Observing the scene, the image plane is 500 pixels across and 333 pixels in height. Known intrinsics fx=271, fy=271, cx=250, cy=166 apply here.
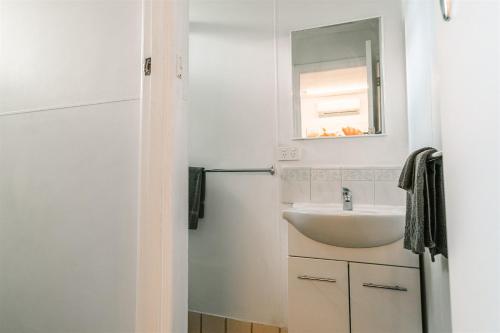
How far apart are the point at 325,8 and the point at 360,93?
0.58 m

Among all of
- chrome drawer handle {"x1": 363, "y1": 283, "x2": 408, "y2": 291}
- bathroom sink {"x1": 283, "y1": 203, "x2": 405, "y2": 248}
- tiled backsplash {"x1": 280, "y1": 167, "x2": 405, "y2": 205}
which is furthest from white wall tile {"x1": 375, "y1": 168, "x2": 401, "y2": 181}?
chrome drawer handle {"x1": 363, "y1": 283, "x2": 408, "y2": 291}

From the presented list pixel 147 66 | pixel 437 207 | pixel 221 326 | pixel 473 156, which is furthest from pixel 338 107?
pixel 221 326

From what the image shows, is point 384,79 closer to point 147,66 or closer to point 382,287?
point 382,287

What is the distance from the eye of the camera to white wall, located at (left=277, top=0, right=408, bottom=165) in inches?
59.2

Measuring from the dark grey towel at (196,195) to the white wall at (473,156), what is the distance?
1.42m

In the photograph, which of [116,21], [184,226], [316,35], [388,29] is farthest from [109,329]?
[388,29]

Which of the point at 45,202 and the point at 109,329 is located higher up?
the point at 45,202

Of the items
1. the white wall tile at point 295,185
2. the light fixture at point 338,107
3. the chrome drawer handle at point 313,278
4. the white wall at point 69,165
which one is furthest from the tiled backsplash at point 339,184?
the white wall at point 69,165

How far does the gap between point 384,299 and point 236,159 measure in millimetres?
1107

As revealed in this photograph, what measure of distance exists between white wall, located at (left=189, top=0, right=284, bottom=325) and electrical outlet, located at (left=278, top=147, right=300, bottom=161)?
62mm

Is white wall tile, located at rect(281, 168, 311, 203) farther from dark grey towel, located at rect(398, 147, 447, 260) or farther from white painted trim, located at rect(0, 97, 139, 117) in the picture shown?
white painted trim, located at rect(0, 97, 139, 117)

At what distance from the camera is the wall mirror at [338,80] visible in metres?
1.57

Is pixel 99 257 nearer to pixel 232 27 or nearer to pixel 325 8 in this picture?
pixel 232 27

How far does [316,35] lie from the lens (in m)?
1.70
